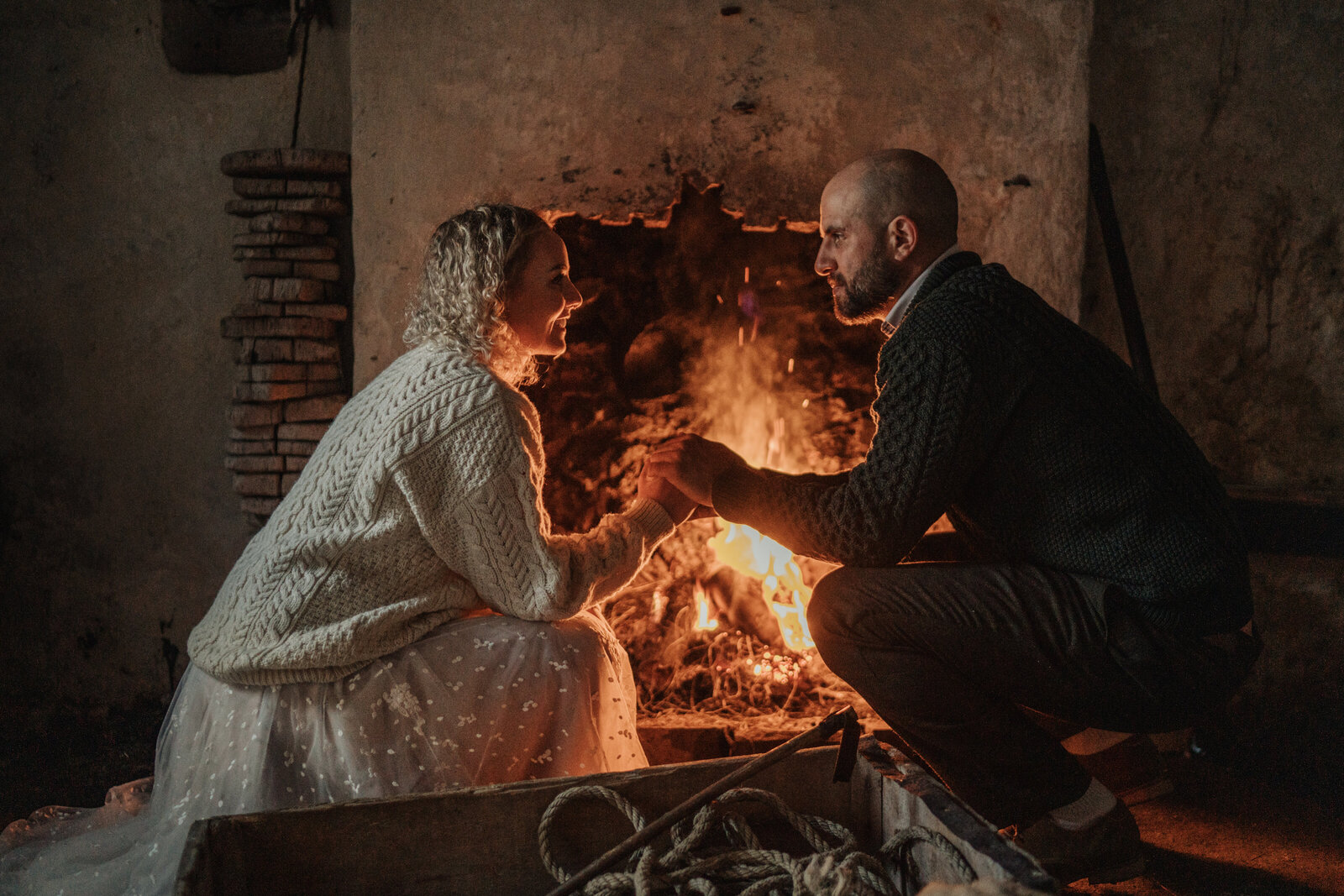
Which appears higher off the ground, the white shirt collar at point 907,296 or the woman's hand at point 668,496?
the white shirt collar at point 907,296

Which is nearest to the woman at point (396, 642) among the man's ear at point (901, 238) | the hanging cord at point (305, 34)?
the man's ear at point (901, 238)

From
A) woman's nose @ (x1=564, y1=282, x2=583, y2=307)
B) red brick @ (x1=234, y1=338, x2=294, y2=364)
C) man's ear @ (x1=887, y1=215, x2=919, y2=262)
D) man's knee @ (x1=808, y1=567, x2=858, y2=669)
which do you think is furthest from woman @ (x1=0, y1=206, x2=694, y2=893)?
red brick @ (x1=234, y1=338, x2=294, y2=364)

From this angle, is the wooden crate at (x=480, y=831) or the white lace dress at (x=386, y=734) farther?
the white lace dress at (x=386, y=734)

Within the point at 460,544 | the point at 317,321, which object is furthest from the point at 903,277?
the point at 317,321

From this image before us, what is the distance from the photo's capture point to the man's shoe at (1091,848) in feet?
7.61

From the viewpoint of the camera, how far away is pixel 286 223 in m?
3.66

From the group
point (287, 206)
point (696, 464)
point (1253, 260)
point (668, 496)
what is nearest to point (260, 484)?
point (287, 206)

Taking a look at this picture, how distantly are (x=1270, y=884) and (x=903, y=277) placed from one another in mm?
1916

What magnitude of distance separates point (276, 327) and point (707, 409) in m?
1.68

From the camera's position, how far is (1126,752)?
3.10m

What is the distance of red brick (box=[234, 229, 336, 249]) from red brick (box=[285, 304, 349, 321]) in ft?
0.79

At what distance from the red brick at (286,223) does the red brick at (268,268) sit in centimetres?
12

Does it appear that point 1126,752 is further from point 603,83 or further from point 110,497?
point 110,497

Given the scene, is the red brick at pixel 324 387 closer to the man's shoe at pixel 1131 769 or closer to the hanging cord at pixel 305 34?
the hanging cord at pixel 305 34
